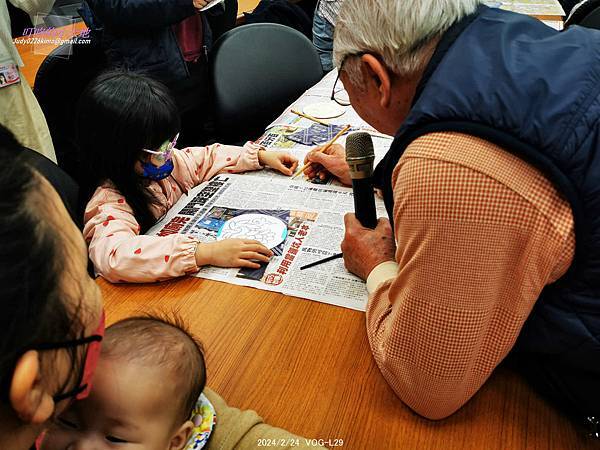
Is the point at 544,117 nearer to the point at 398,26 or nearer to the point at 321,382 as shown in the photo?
the point at 398,26

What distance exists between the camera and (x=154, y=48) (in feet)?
6.91

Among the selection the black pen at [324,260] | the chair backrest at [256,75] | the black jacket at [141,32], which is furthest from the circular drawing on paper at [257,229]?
the black jacket at [141,32]

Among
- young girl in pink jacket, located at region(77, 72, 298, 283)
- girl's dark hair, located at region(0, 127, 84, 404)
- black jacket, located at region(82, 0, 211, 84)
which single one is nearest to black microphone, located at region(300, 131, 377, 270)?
young girl in pink jacket, located at region(77, 72, 298, 283)

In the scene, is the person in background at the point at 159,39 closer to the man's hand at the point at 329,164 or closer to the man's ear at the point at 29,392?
the man's hand at the point at 329,164

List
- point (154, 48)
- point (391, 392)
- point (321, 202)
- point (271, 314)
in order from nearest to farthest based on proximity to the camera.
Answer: point (391, 392), point (271, 314), point (321, 202), point (154, 48)

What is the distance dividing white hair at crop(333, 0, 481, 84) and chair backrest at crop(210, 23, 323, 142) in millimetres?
1289

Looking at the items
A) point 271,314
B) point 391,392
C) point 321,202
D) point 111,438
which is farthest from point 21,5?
point 391,392

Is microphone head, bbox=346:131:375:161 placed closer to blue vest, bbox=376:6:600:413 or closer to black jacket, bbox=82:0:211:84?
blue vest, bbox=376:6:600:413

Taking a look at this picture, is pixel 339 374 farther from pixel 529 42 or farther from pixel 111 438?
pixel 529 42

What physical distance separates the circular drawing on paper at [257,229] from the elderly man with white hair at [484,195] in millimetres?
433

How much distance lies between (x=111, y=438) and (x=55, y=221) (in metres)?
0.37

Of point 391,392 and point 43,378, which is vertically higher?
point 43,378

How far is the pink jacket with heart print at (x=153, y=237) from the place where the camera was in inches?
40.9

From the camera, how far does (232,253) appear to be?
106 cm
